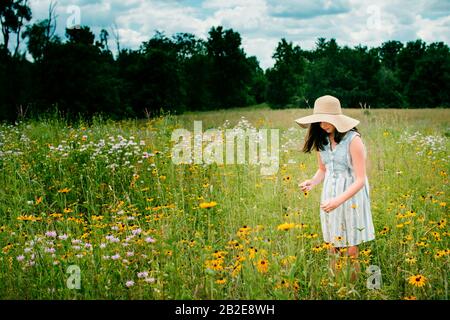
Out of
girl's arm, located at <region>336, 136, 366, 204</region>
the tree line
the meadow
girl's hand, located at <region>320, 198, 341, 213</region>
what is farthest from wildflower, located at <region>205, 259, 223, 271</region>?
the tree line

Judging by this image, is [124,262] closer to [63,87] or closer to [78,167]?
[78,167]

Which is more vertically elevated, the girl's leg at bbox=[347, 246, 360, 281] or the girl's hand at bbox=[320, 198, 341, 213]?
the girl's hand at bbox=[320, 198, 341, 213]

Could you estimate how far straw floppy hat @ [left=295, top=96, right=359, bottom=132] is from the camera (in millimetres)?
2836

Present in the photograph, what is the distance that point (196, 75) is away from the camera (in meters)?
31.4

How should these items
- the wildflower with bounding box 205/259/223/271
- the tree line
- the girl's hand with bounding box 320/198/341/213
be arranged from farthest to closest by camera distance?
the tree line, the girl's hand with bounding box 320/198/341/213, the wildflower with bounding box 205/259/223/271

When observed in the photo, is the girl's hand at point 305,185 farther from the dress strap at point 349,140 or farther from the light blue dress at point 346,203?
the dress strap at point 349,140

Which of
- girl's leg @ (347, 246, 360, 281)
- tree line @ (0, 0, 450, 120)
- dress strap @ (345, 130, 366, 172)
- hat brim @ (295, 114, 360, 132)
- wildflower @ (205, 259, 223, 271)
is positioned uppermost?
tree line @ (0, 0, 450, 120)

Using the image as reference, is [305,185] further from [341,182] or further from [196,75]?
[196,75]

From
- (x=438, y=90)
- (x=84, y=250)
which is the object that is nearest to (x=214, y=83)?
(x=438, y=90)

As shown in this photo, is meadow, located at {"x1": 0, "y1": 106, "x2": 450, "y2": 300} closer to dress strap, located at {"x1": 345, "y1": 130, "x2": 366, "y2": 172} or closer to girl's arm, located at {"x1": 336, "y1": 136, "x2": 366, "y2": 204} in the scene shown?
girl's arm, located at {"x1": 336, "y1": 136, "x2": 366, "y2": 204}

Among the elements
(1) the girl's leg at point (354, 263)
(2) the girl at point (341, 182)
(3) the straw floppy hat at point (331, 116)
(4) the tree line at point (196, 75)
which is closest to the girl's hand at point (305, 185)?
(2) the girl at point (341, 182)

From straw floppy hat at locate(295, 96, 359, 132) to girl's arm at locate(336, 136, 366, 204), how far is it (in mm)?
110

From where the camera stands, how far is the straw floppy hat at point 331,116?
284 centimetres

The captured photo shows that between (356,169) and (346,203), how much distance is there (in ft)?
0.99
